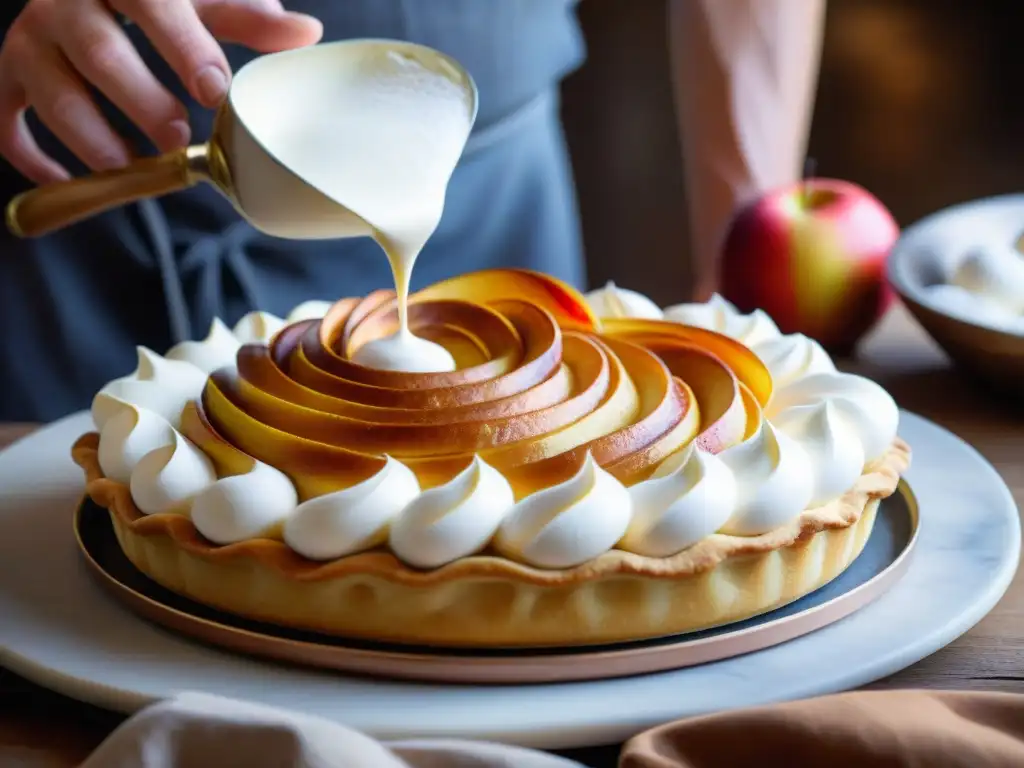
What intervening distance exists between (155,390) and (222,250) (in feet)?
2.61

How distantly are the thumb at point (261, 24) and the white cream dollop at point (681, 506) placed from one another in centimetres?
69

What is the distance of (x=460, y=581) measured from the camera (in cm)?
116

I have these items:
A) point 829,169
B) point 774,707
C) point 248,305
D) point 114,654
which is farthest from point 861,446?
point 829,169

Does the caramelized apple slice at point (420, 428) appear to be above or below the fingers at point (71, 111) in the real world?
below

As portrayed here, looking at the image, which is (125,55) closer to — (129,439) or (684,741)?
(129,439)

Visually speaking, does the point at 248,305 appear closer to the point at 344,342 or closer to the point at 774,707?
the point at 344,342

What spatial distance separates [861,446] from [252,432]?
0.65 m

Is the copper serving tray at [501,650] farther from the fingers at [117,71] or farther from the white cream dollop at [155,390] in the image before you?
the fingers at [117,71]

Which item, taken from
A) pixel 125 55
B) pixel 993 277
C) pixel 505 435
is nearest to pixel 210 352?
pixel 125 55

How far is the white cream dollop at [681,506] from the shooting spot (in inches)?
46.4

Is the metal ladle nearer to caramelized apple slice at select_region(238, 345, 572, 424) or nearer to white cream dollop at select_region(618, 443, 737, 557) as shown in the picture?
caramelized apple slice at select_region(238, 345, 572, 424)

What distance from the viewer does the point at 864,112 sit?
15.4ft

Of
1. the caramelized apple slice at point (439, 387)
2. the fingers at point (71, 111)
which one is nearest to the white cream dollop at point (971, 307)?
the caramelized apple slice at point (439, 387)

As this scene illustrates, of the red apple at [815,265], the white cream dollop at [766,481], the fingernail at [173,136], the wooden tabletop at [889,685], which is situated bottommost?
the red apple at [815,265]
